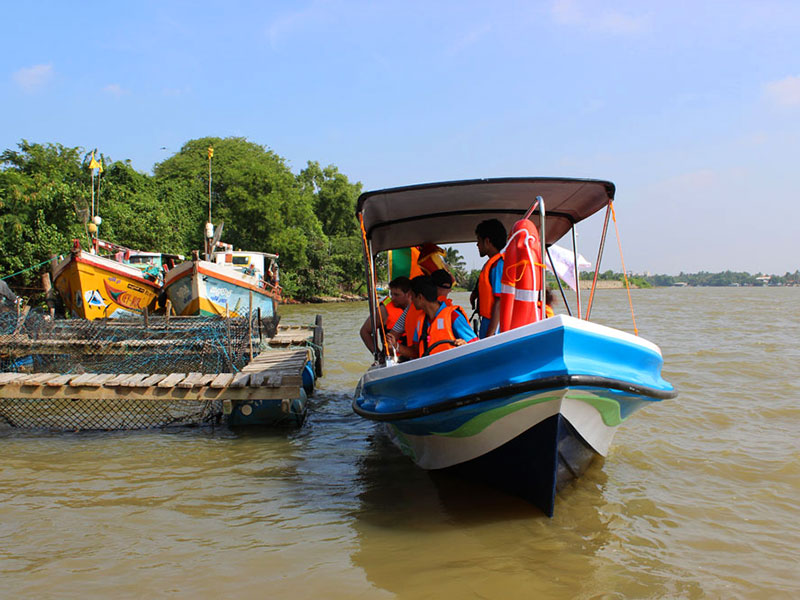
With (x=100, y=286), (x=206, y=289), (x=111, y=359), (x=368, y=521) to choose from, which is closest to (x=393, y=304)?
(x=368, y=521)

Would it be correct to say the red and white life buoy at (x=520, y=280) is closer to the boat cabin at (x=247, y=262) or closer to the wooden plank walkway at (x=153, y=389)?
the wooden plank walkway at (x=153, y=389)

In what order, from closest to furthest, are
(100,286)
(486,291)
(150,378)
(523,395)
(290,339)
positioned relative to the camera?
1. (523,395)
2. (486,291)
3. (150,378)
4. (290,339)
5. (100,286)

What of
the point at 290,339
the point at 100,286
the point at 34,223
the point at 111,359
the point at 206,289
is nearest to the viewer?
the point at 111,359

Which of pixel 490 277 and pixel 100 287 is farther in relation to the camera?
pixel 100 287

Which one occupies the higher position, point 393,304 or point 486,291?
point 486,291

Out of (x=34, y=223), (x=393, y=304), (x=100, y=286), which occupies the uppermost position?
(x=34, y=223)

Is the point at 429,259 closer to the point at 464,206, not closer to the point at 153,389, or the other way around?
the point at 464,206

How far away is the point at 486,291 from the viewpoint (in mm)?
4895

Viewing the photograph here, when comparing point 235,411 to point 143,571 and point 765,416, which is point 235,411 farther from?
point 765,416

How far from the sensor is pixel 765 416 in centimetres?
820

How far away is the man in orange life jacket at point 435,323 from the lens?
16.4ft

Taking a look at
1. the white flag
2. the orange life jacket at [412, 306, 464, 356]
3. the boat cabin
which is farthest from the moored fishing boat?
the orange life jacket at [412, 306, 464, 356]

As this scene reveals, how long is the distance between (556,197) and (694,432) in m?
3.53

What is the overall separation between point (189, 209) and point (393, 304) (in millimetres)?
36476
